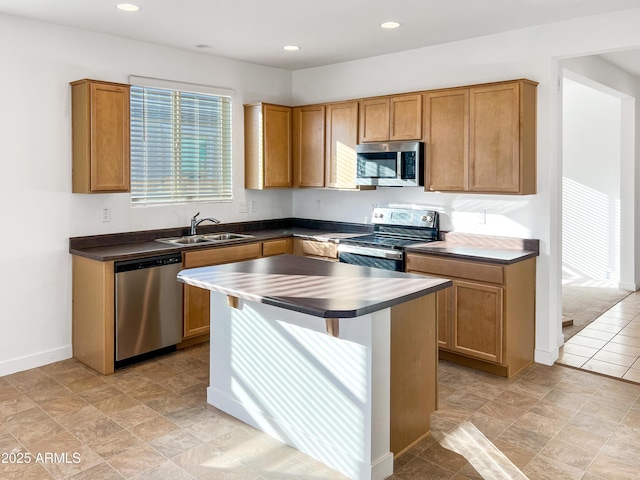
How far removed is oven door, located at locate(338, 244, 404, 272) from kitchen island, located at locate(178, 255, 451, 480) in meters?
1.17

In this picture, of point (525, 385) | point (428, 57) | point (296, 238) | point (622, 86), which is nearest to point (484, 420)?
point (525, 385)

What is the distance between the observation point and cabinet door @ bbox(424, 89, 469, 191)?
4363 millimetres

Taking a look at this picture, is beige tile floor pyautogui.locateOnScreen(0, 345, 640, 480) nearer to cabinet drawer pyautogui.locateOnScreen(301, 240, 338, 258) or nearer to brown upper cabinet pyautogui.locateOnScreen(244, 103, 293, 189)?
cabinet drawer pyautogui.locateOnScreen(301, 240, 338, 258)

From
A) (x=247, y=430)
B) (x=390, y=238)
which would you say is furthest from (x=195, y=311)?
(x=390, y=238)

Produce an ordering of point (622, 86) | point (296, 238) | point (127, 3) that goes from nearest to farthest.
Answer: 1. point (127, 3)
2. point (296, 238)
3. point (622, 86)

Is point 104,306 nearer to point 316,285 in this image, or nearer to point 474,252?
point 316,285

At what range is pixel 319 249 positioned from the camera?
5.19m

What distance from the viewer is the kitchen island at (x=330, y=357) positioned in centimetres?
258

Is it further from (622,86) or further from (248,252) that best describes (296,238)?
(622,86)

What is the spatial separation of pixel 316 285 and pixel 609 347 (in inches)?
123

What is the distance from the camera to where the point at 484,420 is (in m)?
3.27

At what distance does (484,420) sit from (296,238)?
2708mm

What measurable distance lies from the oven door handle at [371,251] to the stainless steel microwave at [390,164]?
61cm

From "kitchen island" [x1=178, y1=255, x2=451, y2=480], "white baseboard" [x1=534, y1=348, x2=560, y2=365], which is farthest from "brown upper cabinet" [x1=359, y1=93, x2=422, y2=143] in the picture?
"white baseboard" [x1=534, y1=348, x2=560, y2=365]
